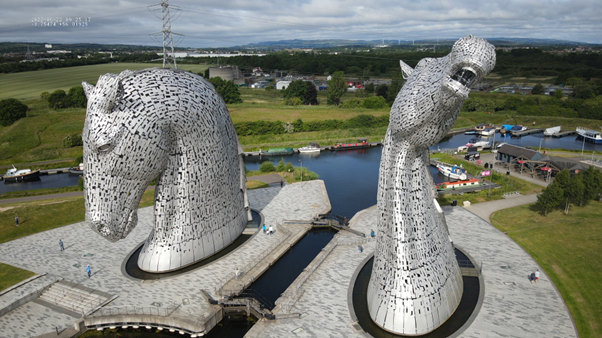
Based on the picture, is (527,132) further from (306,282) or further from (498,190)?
(306,282)

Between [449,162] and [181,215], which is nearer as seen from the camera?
[181,215]

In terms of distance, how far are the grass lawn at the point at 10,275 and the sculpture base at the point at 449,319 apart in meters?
17.9

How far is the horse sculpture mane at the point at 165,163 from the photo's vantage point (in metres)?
17.6

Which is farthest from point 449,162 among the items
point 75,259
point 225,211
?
point 75,259

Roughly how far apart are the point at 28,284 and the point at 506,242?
90.7ft

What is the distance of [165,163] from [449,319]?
15334mm

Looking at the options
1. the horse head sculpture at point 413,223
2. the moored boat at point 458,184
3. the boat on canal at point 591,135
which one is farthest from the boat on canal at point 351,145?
the horse head sculpture at point 413,223

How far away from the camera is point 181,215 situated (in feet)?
72.1

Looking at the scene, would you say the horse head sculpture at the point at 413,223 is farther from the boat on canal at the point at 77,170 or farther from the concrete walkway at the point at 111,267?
the boat on canal at the point at 77,170

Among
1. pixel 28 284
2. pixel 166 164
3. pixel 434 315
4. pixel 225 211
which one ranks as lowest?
pixel 28 284

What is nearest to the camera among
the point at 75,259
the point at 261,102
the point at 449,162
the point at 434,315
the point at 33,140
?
the point at 434,315

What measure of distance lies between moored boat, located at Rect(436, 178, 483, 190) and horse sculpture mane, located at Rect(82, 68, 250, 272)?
19.3 meters

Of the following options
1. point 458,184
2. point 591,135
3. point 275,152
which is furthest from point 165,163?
point 591,135

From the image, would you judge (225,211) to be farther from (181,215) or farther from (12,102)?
(12,102)
